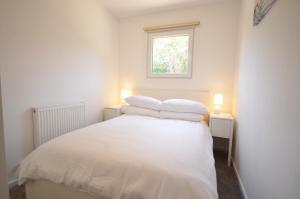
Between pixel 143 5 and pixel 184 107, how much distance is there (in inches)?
79.3

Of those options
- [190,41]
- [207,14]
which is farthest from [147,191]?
[207,14]

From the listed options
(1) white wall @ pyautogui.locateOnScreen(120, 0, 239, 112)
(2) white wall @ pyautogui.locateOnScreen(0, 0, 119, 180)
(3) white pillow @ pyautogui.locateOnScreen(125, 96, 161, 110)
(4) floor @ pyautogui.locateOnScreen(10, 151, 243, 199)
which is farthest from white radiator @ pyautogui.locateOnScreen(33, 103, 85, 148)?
(1) white wall @ pyautogui.locateOnScreen(120, 0, 239, 112)

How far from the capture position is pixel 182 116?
2.49 meters

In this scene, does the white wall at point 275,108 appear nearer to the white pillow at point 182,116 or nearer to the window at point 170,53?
the white pillow at point 182,116

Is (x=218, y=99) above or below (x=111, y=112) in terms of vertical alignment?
above

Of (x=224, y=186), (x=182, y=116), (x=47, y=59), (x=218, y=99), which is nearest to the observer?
(x=224, y=186)

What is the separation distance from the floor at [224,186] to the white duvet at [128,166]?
0.51 meters

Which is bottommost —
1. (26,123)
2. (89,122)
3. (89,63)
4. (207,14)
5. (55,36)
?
(89,122)

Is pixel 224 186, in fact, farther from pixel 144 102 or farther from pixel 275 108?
pixel 144 102

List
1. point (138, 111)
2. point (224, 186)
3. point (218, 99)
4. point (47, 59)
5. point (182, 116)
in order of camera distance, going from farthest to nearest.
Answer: point (138, 111), point (218, 99), point (182, 116), point (47, 59), point (224, 186)

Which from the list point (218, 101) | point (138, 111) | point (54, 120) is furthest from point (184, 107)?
point (54, 120)

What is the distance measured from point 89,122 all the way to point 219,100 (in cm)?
228

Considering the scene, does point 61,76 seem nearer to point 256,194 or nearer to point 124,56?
point 124,56

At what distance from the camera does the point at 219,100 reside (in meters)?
2.61
